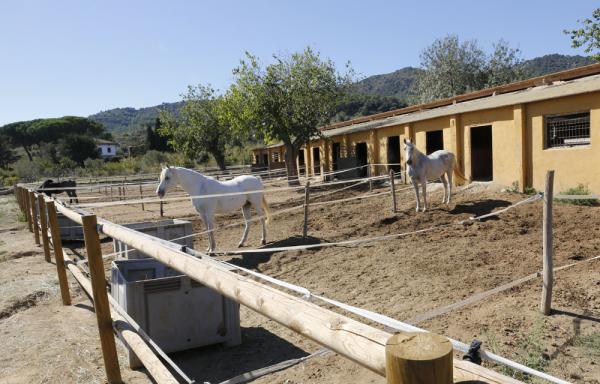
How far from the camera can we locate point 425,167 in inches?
431

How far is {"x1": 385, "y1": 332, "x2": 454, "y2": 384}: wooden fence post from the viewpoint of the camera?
34.8 inches

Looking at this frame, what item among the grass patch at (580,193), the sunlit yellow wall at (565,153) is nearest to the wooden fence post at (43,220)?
the grass patch at (580,193)

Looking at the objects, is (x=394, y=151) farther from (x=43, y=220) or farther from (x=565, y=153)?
(x=43, y=220)

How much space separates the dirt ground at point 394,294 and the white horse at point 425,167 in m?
0.89

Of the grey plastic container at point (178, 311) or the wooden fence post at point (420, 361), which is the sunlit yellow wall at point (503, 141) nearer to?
the grey plastic container at point (178, 311)

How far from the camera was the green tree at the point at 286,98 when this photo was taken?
19641 millimetres

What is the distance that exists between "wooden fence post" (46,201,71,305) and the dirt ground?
0.26 meters

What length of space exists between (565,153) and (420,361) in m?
11.7

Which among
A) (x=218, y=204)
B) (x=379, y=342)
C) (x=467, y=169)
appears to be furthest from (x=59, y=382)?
(x=467, y=169)

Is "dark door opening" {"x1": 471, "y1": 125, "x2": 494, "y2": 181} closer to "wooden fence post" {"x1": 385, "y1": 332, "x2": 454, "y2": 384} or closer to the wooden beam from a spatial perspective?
the wooden beam

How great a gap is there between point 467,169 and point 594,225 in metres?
6.30

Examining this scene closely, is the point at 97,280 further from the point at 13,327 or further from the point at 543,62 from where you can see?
the point at 543,62

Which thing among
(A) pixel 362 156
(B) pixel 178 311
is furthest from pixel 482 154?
(B) pixel 178 311

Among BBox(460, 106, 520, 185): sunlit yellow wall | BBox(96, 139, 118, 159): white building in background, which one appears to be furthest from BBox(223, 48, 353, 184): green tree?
BBox(96, 139, 118, 159): white building in background
